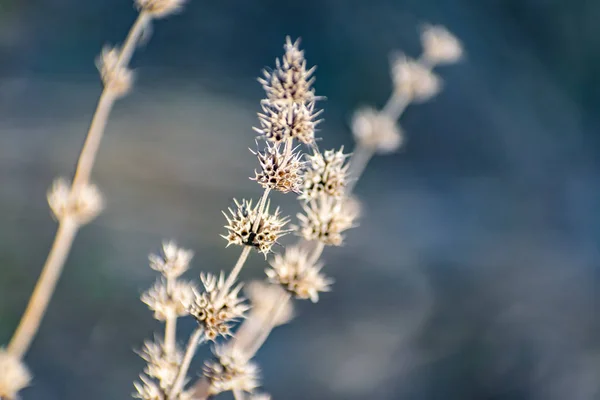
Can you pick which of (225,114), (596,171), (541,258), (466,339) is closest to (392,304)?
(466,339)

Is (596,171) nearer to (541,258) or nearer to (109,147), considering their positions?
(541,258)

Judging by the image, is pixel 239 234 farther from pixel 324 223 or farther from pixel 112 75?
pixel 112 75

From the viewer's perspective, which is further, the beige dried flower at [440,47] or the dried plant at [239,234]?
the beige dried flower at [440,47]

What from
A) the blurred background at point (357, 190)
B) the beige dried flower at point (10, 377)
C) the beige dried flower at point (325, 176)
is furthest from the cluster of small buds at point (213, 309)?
the blurred background at point (357, 190)

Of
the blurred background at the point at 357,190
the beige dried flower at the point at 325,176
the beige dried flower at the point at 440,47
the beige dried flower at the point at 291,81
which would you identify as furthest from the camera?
the blurred background at the point at 357,190

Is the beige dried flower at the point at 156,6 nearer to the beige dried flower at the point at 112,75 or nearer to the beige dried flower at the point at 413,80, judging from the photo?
the beige dried flower at the point at 112,75

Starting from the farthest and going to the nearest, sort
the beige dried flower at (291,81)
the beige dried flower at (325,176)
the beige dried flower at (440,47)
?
the beige dried flower at (440,47) → the beige dried flower at (325,176) → the beige dried flower at (291,81)
